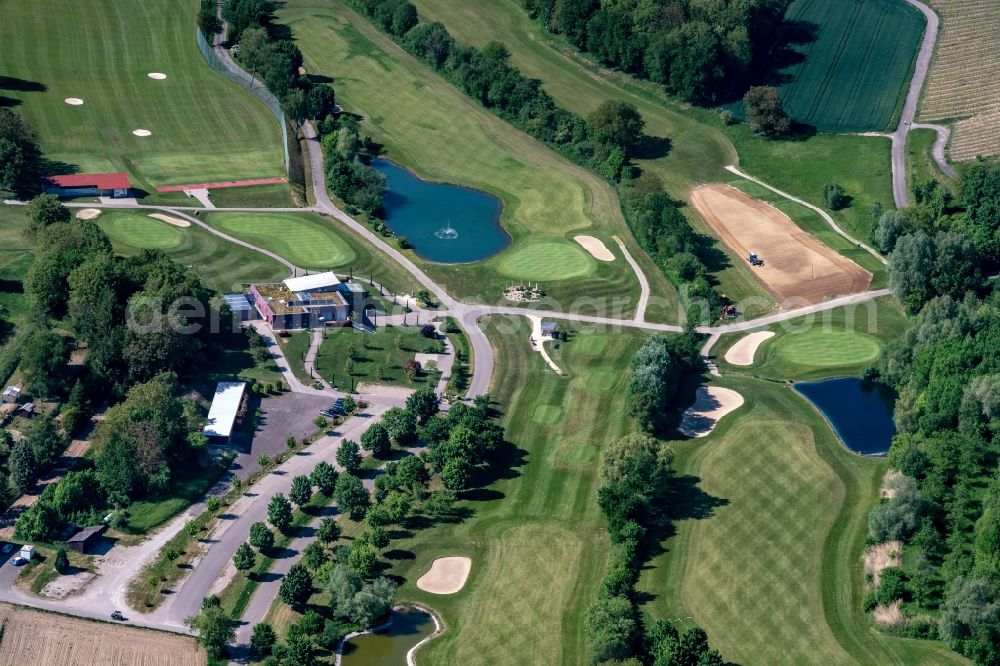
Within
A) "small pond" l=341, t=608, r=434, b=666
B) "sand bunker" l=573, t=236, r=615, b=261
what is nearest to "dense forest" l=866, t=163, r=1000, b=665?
"sand bunker" l=573, t=236, r=615, b=261

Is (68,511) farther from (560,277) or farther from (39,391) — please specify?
(560,277)

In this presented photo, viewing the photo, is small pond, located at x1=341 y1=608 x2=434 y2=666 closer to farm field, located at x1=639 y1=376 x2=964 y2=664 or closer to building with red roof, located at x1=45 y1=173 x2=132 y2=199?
farm field, located at x1=639 y1=376 x2=964 y2=664

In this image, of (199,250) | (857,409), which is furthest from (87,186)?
(857,409)

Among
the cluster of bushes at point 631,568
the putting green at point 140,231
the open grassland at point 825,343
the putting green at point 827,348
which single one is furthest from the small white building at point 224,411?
the putting green at point 827,348

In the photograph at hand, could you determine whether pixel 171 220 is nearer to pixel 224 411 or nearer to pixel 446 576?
pixel 224 411

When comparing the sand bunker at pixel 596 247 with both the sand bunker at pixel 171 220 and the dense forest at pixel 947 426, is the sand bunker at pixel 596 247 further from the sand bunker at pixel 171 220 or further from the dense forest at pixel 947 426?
the sand bunker at pixel 171 220

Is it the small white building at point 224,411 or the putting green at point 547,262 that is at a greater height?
the putting green at point 547,262
